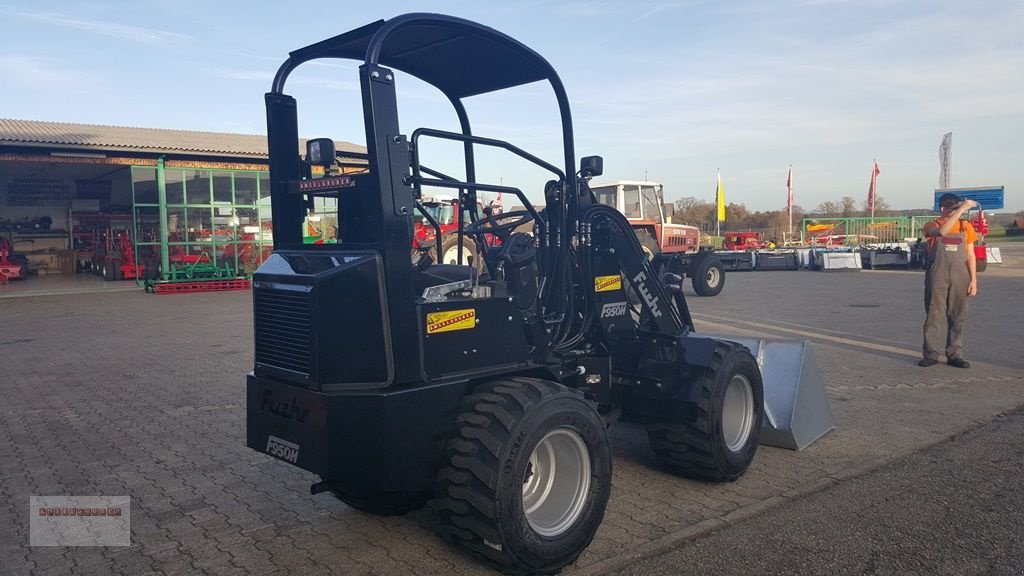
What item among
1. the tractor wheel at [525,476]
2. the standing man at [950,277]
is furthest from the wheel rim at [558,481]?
the standing man at [950,277]

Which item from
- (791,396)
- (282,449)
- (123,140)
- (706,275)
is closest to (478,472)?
(282,449)

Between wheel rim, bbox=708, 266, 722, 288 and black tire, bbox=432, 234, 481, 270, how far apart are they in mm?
12941

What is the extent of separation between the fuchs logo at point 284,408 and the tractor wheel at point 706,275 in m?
13.6

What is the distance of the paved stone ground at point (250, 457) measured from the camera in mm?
3793

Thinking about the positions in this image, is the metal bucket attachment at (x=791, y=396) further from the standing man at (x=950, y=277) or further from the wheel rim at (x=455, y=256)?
the standing man at (x=950, y=277)

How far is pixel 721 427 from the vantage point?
4.55m

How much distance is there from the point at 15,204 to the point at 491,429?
30.7 meters

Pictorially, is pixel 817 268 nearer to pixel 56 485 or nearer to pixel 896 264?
pixel 896 264

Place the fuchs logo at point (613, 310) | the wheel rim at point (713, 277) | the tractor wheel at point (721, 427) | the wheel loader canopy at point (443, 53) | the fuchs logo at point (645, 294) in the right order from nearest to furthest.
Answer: the wheel loader canopy at point (443, 53), the tractor wheel at point (721, 427), the fuchs logo at point (613, 310), the fuchs logo at point (645, 294), the wheel rim at point (713, 277)

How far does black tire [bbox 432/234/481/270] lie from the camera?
432cm

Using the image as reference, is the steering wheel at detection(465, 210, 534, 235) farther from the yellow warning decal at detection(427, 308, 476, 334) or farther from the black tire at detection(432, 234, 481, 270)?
the yellow warning decal at detection(427, 308, 476, 334)

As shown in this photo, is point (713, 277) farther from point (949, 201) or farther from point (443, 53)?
point (443, 53)

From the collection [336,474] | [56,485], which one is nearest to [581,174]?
[336,474]

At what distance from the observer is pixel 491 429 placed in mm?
3270
